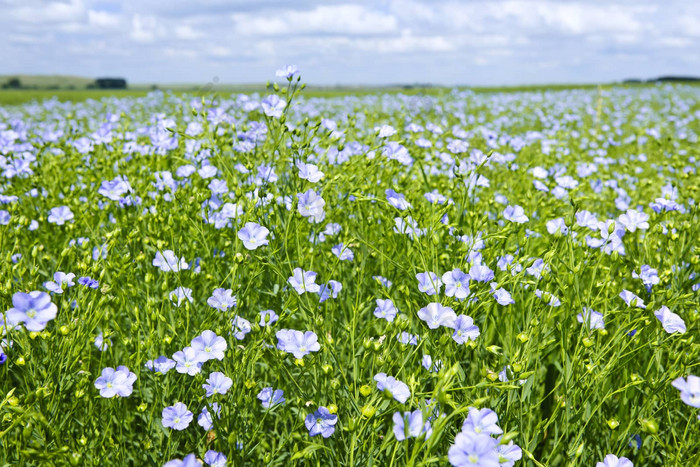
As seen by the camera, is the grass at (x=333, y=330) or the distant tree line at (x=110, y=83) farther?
the distant tree line at (x=110, y=83)

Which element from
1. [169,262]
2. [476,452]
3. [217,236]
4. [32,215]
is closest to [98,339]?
[169,262]

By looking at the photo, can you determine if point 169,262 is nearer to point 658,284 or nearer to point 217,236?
point 217,236

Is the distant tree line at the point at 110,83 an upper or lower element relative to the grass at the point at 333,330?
upper

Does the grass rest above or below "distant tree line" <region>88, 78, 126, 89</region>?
below

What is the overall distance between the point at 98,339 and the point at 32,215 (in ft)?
4.74

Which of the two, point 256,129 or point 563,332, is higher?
point 256,129

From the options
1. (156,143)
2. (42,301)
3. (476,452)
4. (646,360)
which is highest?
(156,143)

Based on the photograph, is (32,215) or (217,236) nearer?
(217,236)

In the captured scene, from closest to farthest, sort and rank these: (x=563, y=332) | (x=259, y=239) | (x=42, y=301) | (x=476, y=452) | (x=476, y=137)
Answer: (x=476, y=452) < (x=42, y=301) < (x=563, y=332) < (x=259, y=239) < (x=476, y=137)

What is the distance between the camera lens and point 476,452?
3.43 feet

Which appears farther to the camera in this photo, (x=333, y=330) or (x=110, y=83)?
(x=110, y=83)

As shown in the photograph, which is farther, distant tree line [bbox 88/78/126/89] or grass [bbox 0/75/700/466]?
distant tree line [bbox 88/78/126/89]

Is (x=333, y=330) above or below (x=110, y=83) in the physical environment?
below

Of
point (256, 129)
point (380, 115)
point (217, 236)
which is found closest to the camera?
point (217, 236)
